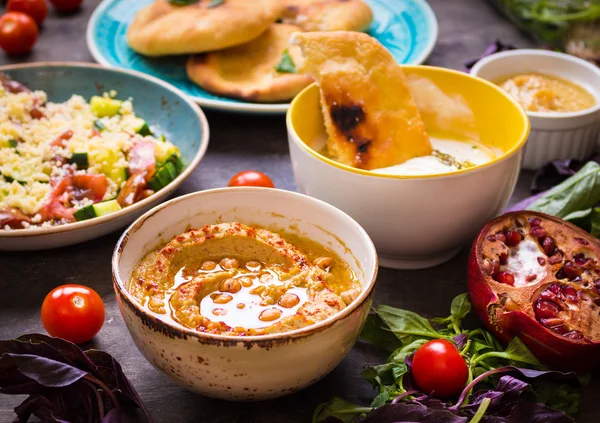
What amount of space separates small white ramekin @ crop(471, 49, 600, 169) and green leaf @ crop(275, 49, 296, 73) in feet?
2.61

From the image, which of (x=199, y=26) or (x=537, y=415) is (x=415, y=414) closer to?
(x=537, y=415)

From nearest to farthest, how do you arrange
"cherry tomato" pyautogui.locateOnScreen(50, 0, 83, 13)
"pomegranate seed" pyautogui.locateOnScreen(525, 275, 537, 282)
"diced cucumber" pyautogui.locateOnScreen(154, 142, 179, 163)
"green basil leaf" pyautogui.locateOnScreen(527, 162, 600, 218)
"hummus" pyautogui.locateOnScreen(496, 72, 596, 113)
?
"pomegranate seed" pyautogui.locateOnScreen(525, 275, 537, 282) < "green basil leaf" pyautogui.locateOnScreen(527, 162, 600, 218) < "diced cucumber" pyautogui.locateOnScreen(154, 142, 179, 163) < "hummus" pyautogui.locateOnScreen(496, 72, 596, 113) < "cherry tomato" pyautogui.locateOnScreen(50, 0, 83, 13)

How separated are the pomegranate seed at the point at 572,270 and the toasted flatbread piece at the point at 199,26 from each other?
1.91 m

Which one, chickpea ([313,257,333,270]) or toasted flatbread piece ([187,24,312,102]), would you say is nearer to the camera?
chickpea ([313,257,333,270])

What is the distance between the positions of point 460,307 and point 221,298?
0.72 meters

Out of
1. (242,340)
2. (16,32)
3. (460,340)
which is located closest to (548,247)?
(460,340)

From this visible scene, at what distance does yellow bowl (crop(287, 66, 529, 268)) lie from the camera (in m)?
2.25

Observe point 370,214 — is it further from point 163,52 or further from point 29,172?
point 163,52

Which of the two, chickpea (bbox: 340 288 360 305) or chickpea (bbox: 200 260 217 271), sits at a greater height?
chickpea (bbox: 340 288 360 305)

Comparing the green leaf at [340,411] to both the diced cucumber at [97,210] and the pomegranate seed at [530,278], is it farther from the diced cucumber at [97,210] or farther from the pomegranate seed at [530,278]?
the diced cucumber at [97,210]

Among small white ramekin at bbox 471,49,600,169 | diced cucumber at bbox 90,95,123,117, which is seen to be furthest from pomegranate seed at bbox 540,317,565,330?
diced cucumber at bbox 90,95,123,117

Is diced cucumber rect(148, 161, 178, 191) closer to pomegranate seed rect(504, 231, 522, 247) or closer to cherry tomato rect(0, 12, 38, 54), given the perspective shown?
pomegranate seed rect(504, 231, 522, 247)

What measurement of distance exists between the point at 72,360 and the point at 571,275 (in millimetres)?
1363

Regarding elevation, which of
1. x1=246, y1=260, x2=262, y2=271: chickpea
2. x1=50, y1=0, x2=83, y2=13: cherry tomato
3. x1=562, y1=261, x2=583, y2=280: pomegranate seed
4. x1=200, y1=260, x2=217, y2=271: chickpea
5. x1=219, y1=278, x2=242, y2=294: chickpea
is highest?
x1=219, y1=278, x2=242, y2=294: chickpea
